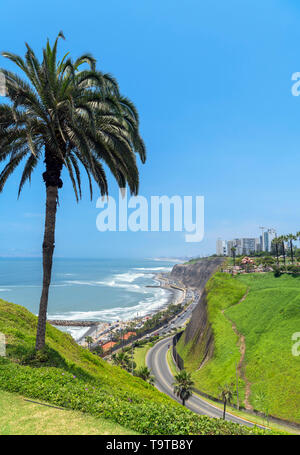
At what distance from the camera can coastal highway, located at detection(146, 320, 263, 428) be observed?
3266 cm

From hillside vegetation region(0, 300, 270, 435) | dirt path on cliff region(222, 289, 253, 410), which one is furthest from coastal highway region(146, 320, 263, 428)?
hillside vegetation region(0, 300, 270, 435)

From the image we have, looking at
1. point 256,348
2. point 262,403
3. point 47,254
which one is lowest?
point 262,403

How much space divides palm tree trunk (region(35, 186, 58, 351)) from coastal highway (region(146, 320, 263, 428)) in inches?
1156

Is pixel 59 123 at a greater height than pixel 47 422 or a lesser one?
greater

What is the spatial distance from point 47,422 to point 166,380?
45576mm

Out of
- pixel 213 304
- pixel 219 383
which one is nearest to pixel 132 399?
pixel 219 383

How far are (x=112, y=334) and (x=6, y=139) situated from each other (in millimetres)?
74395

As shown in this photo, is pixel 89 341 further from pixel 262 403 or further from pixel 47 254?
pixel 47 254

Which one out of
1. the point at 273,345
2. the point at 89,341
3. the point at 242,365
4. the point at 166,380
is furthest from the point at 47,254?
the point at 89,341

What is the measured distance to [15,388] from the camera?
8.07m

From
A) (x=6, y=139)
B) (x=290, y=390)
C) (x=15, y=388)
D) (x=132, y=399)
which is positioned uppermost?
(x=6, y=139)

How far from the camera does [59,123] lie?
11.0 metres

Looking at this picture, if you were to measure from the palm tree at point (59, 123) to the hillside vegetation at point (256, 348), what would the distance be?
112ft
